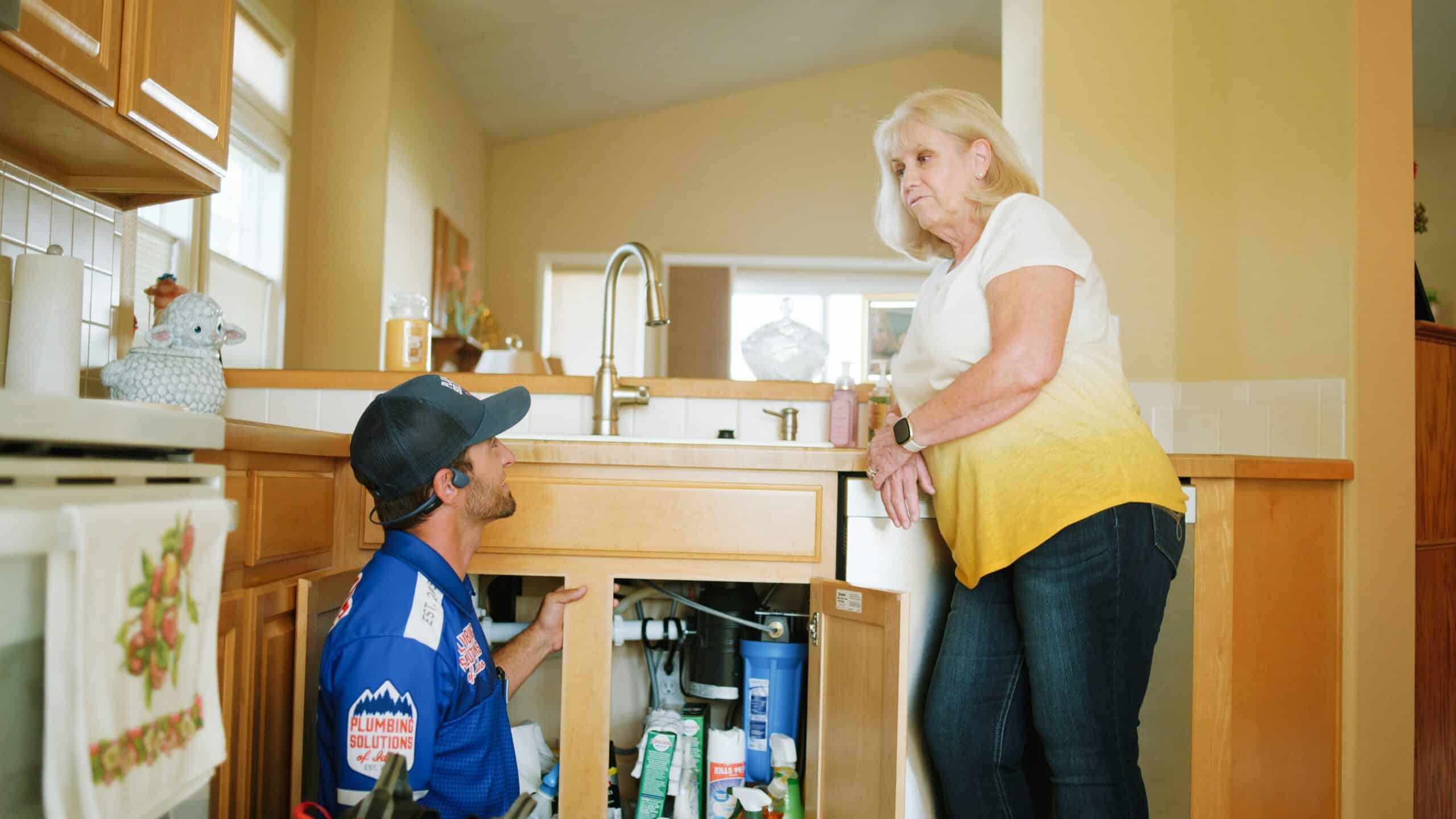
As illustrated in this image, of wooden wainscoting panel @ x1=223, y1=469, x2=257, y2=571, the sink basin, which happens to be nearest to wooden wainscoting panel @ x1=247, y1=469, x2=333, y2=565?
wooden wainscoting panel @ x1=223, y1=469, x2=257, y2=571

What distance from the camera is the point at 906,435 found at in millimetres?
1382

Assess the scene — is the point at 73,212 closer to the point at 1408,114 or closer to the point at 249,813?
the point at 249,813

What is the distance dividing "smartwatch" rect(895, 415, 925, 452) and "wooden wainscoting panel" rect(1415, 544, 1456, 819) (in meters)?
1.34

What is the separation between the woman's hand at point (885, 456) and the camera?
1434 mm

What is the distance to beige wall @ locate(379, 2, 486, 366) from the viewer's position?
13.8 ft

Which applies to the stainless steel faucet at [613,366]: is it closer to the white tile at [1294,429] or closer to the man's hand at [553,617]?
the man's hand at [553,617]

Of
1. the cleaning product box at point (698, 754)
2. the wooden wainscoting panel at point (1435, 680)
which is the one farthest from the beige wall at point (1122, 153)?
the cleaning product box at point (698, 754)

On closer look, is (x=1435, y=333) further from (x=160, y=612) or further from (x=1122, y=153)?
(x=160, y=612)

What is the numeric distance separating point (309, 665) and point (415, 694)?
1.28ft

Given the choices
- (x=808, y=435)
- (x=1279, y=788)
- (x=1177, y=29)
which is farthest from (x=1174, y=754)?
(x=1177, y=29)

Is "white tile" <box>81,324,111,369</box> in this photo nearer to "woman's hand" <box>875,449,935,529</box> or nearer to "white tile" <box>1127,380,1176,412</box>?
"woman's hand" <box>875,449,935,529</box>

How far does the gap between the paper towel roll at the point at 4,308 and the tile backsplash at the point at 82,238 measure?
0.07 ft

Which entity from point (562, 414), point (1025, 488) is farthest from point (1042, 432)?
point (562, 414)

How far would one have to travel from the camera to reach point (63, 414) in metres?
0.60
